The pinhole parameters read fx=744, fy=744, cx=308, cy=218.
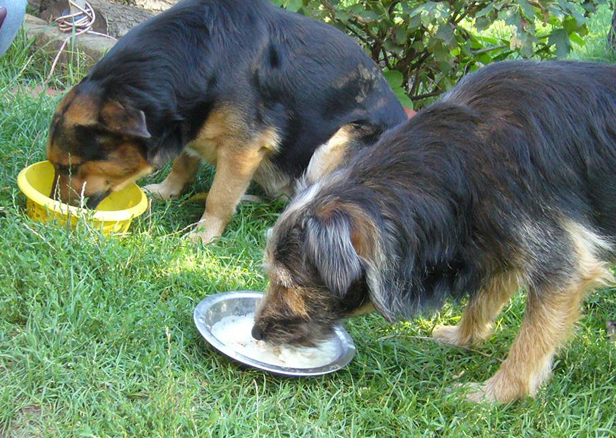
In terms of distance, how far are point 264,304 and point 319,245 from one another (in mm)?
577

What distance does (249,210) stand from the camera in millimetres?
5465

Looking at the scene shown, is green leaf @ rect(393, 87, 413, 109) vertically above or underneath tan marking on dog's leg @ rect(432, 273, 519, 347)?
above

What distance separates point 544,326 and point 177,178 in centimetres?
294

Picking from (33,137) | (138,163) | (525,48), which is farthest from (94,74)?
(525,48)

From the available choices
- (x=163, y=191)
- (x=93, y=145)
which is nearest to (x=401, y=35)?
(x=163, y=191)

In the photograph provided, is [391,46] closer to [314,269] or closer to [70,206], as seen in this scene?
[70,206]

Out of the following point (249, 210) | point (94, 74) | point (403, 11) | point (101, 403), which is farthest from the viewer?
point (403, 11)

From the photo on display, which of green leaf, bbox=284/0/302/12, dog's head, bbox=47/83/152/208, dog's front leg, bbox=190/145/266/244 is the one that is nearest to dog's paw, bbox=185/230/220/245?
dog's front leg, bbox=190/145/266/244

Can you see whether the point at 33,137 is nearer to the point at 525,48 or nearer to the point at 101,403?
the point at 101,403

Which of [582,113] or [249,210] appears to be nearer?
[582,113]

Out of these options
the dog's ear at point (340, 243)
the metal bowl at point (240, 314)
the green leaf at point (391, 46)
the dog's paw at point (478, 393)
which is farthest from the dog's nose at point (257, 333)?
the green leaf at point (391, 46)

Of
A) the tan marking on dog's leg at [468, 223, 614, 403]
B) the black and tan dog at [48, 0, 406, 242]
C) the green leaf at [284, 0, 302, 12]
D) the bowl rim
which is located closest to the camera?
the tan marking on dog's leg at [468, 223, 614, 403]

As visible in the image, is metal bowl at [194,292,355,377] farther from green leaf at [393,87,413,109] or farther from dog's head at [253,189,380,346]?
green leaf at [393,87,413,109]

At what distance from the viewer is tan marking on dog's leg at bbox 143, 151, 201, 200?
5.44 m
